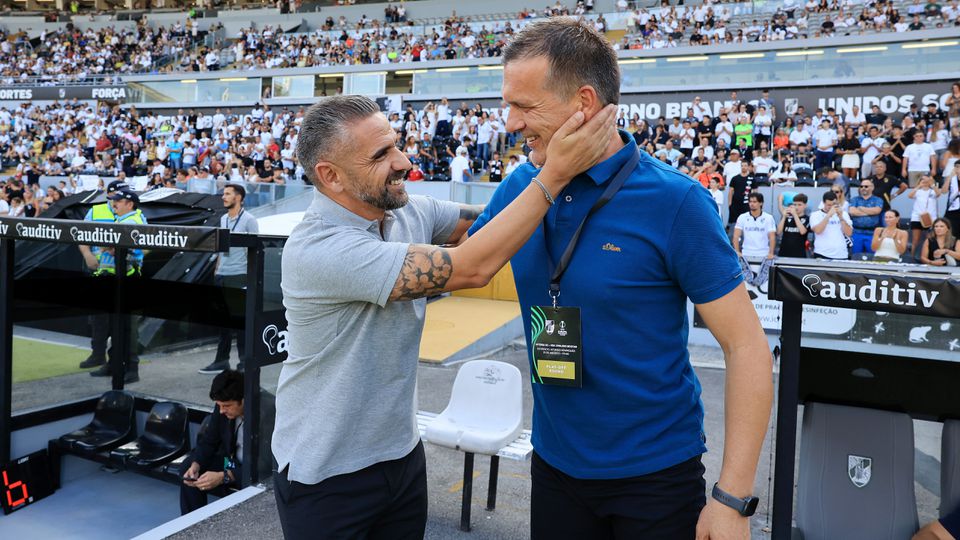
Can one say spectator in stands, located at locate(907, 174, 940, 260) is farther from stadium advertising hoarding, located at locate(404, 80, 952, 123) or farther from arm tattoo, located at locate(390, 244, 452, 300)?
arm tattoo, located at locate(390, 244, 452, 300)

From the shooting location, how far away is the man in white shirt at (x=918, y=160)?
1214cm

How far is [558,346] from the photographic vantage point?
69.2 inches

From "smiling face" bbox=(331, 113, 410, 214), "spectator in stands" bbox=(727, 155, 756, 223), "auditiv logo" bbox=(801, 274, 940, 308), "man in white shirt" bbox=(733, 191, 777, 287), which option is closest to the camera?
"smiling face" bbox=(331, 113, 410, 214)

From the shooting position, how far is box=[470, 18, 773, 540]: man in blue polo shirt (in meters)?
1.59

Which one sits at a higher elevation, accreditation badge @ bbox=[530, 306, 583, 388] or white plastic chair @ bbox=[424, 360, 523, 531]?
accreditation badge @ bbox=[530, 306, 583, 388]

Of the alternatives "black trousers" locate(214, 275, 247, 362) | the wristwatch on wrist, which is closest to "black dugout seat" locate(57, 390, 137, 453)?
"black trousers" locate(214, 275, 247, 362)

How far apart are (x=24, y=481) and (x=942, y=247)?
10.3 meters

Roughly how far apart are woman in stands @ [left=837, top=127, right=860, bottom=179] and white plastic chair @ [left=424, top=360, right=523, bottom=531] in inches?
457

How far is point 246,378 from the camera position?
4445 millimetres

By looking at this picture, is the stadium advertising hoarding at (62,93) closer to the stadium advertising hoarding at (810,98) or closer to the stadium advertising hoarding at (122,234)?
the stadium advertising hoarding at (810,98)

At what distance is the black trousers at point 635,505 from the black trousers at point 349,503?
52 cm

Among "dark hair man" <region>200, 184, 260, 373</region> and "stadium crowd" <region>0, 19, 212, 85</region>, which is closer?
"dark hair man" <region>200, 184, 260, 373</region>

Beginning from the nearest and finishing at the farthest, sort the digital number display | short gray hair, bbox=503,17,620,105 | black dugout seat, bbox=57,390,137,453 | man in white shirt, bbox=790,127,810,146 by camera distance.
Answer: short gray hair, bbox=503,17,620,105 < the digital number display < black dugout seat, bbox=57,390,137,453 < man in white shirt, bbox=790,127,810,146

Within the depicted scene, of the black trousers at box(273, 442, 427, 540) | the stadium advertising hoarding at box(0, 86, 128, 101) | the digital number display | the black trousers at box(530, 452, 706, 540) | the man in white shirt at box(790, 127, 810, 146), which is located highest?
the stadium advertising hoarding at box(0, 86, 128, 101)
